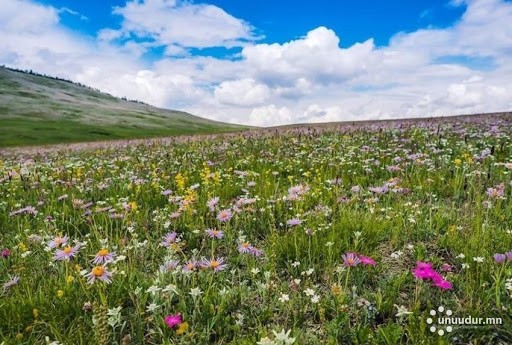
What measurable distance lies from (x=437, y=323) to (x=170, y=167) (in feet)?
27.0

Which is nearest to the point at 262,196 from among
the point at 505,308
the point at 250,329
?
the point at 250,329

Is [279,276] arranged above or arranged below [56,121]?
below

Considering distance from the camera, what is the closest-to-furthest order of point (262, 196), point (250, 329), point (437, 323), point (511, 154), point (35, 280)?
point (437, 323) < point (250, 329) < point (35, 280) < point (262, 196) < point (511, 154)

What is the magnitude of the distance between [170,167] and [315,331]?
7.72 m

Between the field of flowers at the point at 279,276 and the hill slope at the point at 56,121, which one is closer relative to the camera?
the field of flowers at the point at 279,276

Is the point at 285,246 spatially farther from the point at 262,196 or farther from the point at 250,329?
the point at 262,196

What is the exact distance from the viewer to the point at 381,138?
13617mm

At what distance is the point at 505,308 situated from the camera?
3291mm

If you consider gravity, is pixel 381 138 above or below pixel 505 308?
above

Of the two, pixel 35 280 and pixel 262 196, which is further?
pixel 262 196

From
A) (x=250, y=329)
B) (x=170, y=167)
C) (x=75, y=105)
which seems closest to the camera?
(x=250, y=329)

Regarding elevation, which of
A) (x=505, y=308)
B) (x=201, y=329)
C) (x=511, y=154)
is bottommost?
(x=201, y=329)

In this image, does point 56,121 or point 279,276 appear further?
point 56,121

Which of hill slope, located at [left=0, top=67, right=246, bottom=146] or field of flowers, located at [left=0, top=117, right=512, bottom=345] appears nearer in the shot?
field of flowers, located at [left=0, top=117, right=512, bottom=345]
